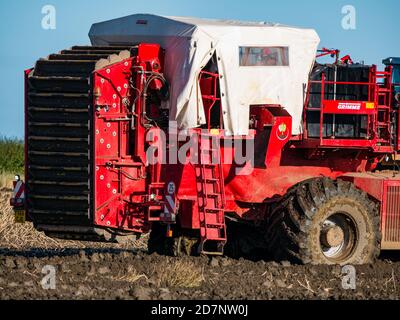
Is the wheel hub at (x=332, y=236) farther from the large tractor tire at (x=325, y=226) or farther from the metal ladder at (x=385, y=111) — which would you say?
the metal ladder at (x=385, y=111)

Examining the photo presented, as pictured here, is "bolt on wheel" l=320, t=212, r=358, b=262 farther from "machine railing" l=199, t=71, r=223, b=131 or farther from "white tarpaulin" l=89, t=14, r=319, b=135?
"machine railing" l=199, t=71, r=223, b=131

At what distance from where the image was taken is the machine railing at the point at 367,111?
1767 centimetres

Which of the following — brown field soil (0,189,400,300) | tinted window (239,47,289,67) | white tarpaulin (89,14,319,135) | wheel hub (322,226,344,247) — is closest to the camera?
brown field soil (0,189,400,300)

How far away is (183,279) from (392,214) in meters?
4.90

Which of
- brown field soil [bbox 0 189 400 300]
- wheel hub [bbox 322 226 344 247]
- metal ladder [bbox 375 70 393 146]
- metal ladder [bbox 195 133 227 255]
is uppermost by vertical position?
metal ladder [bbox 375 70 393 146]

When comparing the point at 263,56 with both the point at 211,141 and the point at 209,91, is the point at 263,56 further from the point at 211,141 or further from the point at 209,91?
the point at 211,141

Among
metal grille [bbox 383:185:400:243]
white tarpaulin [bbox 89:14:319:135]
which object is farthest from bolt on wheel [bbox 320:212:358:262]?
white tarpaulin [bbox 89:14:319:135]

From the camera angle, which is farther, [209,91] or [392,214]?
[392,214]

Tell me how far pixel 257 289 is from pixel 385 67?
5.53 m

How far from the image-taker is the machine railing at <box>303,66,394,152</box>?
17.7 metres

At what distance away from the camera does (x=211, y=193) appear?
17.0 metres

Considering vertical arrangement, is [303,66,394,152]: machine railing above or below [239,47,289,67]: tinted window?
below

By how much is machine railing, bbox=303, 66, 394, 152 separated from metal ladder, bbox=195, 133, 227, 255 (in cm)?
167

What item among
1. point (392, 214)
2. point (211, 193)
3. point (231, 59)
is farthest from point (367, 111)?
point (211, 193)
